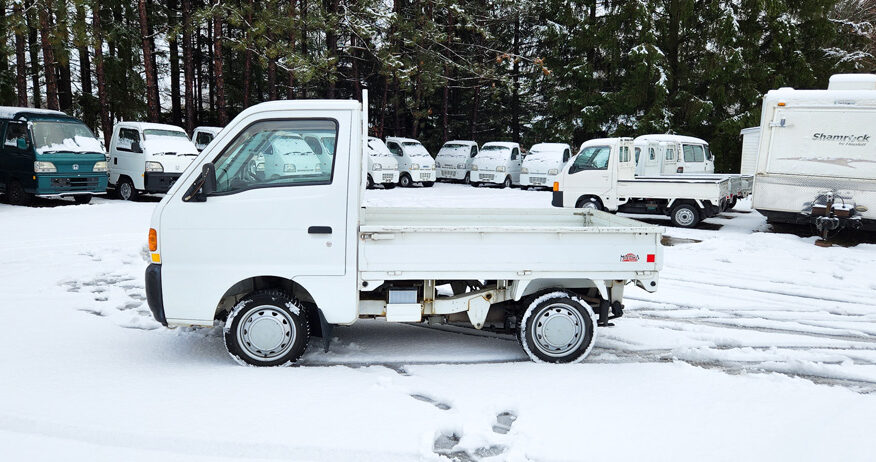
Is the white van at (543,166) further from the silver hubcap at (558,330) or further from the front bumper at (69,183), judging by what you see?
the silver hubcap at (558,330)

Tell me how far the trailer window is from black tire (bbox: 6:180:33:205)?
1748cm

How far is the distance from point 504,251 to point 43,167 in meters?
13.8

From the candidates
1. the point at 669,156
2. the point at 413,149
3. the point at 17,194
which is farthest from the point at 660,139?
the point at 17,194

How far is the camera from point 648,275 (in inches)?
213

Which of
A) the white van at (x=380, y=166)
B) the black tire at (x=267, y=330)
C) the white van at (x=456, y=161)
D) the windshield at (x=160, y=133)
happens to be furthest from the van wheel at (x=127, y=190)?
the black tire at (x=267, y=330)

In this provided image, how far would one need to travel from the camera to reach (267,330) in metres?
5.27

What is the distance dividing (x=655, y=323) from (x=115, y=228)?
32.6ft

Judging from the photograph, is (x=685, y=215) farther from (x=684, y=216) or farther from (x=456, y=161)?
(x=456, y=161)

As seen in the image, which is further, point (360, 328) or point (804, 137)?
point (804, 137)

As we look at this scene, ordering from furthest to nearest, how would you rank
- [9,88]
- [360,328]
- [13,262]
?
[9,88], [13,262], [360,328]

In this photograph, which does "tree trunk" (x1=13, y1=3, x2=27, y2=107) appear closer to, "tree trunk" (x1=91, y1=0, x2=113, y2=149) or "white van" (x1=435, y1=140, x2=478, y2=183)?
"tree trunk" (x1=91, y1=0, x2=113, y2=149)

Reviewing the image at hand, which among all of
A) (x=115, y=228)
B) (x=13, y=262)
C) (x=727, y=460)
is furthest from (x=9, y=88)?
(x=727, y=460)

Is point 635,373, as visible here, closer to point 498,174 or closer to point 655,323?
Answer: point 655,323

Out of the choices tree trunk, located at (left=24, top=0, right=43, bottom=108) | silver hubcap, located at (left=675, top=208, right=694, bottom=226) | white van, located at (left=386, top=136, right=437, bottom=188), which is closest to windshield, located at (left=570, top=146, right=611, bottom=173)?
silver hubcap, located at (left=675, top=208, right=694, bottom=226)
